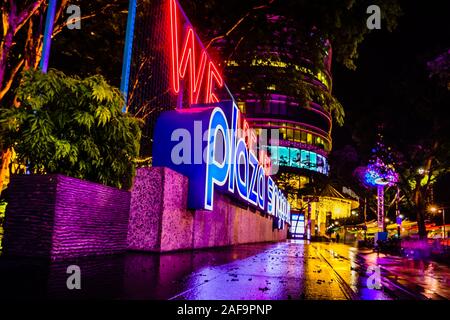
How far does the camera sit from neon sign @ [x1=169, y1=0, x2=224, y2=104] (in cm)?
960

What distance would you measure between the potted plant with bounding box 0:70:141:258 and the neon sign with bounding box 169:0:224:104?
152 inches

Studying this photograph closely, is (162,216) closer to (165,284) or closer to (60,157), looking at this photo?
(60,157)

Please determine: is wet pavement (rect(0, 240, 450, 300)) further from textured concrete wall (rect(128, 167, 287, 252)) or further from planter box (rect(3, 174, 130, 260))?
textured concrete wall (rect(128, 167, 287, 252))

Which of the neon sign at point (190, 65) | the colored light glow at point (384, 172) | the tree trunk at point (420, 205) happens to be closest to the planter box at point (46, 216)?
the neon sign at point (190, 65)

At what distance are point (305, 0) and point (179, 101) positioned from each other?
475 cm

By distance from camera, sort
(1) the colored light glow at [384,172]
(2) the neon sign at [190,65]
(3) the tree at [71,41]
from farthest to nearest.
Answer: (1) the colored light glow at [384,172], (2) the neon sign at [190,65], (3) the tree at [71,41]

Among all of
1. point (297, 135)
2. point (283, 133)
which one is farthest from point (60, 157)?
point (297, 135)

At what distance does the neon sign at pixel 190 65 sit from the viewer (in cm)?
960

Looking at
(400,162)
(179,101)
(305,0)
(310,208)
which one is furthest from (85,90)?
(310,208)

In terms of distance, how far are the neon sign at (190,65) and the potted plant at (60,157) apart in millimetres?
3853

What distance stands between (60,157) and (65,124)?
20.2 inches

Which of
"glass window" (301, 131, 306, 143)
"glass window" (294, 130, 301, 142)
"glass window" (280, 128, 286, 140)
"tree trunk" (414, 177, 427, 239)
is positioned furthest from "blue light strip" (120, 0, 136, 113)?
"glass window" (301, 131, 306, 143)

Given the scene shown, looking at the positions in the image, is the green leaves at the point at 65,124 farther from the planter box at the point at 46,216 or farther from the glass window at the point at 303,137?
the glass window at the point at 303,137

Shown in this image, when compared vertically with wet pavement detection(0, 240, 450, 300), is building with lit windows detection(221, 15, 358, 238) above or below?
above
